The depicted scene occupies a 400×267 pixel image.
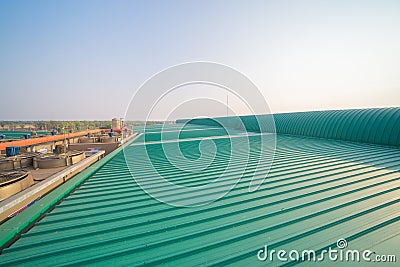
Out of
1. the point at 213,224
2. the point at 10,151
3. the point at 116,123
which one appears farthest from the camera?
the point at 116,123

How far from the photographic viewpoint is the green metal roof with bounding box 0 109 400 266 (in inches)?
73.9

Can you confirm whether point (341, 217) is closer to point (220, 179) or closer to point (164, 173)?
point (220, 179)

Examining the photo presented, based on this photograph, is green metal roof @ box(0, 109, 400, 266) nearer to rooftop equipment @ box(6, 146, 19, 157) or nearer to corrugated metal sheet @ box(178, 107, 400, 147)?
corrugated metal sheet @ box(178, 107, 400, 147)

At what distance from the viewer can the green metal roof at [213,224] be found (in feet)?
6.16

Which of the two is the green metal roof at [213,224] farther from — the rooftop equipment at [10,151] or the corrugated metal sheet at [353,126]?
the rooftop equipment at [10,151]

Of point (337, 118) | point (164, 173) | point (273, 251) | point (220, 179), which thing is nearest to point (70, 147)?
point (164, 173)

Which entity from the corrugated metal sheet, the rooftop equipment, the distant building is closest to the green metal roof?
the corrugated metal sheet

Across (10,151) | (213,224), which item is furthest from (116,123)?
(213,224)

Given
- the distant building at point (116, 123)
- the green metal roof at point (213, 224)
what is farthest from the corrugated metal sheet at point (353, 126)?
the distant building at point (116, 123)

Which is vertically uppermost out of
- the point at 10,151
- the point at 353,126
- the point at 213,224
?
the point at 353,126

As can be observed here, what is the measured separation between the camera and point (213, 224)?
240 centimetres

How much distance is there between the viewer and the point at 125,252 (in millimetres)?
1920

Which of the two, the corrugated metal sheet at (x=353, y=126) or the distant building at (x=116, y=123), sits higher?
the distant building at (x=116, y=123)

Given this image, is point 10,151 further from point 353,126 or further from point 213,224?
point 353,126
